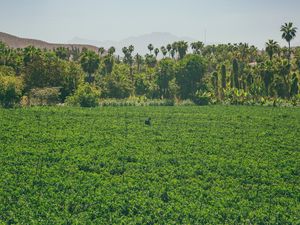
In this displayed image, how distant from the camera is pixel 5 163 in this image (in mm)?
30141

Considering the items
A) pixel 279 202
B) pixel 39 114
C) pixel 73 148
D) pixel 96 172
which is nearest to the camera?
pixel 279 202

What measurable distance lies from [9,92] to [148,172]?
139 feet

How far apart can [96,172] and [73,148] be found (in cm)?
658

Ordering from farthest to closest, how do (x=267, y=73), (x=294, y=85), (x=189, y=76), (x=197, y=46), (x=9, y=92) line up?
(x=197, y=46) < (x=189, y=76) < (x=267, y=73) < (x=294, y=85) < (x=9, y=92)

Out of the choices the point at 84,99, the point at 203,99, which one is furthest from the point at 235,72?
the point at 84,99

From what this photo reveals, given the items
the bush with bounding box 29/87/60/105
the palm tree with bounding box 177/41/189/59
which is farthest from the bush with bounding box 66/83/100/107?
the palm tree with bounding box 177/41/189/59

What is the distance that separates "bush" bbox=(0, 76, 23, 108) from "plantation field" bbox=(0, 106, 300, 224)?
16055 millimetres

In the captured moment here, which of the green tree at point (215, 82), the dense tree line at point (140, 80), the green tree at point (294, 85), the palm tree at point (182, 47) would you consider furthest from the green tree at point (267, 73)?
the palm tree at point (182, 47)

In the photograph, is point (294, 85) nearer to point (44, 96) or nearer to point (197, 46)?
point (44, 96)

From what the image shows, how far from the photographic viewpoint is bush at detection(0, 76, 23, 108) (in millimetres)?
63125

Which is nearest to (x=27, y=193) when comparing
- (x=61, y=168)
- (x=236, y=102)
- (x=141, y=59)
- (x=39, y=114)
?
(x=61, y=168)

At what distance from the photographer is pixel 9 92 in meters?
63.3

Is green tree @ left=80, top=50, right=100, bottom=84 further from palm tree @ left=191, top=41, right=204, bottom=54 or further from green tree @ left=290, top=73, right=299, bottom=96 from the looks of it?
palm tree @ left=191, top=41, right=204, bottom=54

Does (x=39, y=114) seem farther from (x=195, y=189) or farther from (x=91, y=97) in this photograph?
(x=195, y=189)
